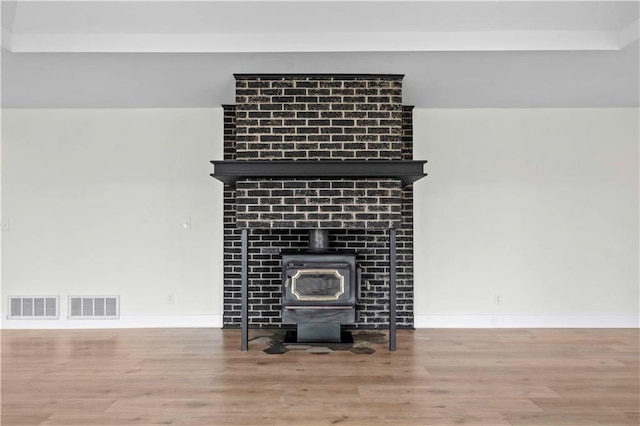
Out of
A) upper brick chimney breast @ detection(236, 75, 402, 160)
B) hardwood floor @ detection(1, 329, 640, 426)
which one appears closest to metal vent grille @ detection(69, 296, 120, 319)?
hardwood floor @ detection(1, 329, 640, 426)

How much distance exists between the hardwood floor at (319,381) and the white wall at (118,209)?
0.60 metres

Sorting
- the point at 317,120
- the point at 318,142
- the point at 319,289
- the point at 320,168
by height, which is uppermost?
the point at 317,120

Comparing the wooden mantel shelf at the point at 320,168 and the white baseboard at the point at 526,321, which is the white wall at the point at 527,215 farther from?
the wooden mantel shelf at the point at 320,168

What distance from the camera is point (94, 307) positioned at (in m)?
4.64

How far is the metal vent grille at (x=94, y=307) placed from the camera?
15.2 feet

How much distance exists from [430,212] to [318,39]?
2269 mm

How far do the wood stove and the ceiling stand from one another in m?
1.69

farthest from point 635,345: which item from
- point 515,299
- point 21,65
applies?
point 21,65

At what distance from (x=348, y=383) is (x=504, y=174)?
3017 mm

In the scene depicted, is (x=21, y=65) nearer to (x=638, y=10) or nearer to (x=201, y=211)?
(x=201, y=211)

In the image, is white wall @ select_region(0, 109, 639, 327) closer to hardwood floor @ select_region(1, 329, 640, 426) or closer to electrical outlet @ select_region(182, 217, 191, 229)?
electrical outlet @ select_region(182, 217, 191, 229)

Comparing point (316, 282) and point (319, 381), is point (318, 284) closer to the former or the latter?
point (316, 282)

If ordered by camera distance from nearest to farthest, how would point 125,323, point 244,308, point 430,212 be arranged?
point 244,308
point 125,323
point 430,212

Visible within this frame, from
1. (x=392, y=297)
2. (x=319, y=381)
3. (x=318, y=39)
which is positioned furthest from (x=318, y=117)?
(x=319, y=381)
